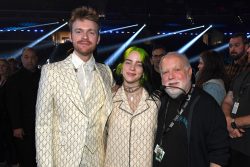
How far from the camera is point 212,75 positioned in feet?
11.4

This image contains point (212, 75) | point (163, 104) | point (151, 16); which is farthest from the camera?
point (151, 16)

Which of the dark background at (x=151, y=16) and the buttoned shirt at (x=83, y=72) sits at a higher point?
the dark background at (x=151, y=16)

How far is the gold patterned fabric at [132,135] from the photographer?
2301 millimetres

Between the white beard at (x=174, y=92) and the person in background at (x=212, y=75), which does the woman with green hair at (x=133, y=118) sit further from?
the person in background at (x=212, y=75)

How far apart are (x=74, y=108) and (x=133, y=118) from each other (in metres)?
0.41

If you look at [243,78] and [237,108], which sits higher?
[243,78]

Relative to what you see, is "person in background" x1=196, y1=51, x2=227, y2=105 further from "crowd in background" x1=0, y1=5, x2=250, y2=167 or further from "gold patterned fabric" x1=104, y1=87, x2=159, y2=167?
"gold patterned fabric" x1=104, y1=87, x2=159, y2=167

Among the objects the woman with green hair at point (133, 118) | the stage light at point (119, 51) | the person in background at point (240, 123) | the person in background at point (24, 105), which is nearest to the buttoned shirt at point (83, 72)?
the woman with green hair at point (133, 118)

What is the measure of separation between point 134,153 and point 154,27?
10.0m

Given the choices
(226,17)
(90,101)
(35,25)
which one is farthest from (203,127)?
(35,25)

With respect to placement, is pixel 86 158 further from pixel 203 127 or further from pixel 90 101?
pixel 203 127

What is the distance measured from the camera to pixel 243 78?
269 centimetres

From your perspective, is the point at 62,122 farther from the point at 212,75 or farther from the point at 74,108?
the point at 212,75

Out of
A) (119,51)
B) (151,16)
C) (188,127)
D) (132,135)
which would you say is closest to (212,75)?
(132,135)
